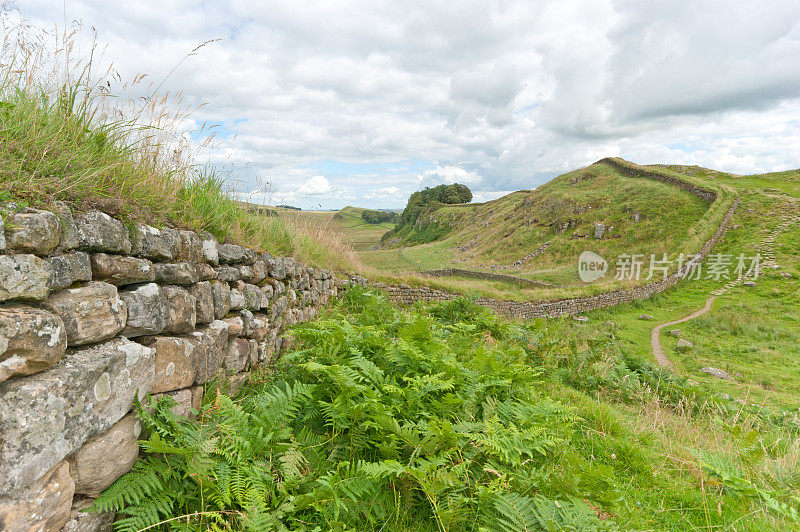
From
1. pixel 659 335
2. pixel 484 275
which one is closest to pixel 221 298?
pixel 659 335

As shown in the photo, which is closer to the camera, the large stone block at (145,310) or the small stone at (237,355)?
the large stone block at (145,310)

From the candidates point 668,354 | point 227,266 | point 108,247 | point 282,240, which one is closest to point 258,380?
point 227,266

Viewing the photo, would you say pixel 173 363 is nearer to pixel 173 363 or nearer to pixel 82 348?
pixel 173 363

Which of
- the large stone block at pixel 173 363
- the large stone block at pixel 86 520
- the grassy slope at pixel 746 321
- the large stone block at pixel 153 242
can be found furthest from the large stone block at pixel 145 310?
the grassy slope at pixel 746 321

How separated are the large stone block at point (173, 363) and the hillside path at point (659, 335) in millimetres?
12871

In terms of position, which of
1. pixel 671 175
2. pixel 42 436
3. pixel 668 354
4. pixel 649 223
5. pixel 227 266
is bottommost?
pixel 668 354

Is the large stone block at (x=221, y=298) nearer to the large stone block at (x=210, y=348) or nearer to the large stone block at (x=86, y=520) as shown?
the large stone block at (x=210, y=348)

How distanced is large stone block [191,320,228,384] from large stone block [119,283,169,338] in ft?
1.43

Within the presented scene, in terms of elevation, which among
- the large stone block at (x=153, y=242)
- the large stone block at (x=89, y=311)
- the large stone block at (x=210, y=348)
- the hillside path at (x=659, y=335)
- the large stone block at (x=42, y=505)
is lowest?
the hillside path at (x=659, y=335)

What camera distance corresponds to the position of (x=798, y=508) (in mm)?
2797

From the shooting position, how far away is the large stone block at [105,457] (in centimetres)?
214

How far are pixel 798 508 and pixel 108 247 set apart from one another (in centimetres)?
535

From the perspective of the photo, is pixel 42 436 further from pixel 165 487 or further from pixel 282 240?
pixel 282 240

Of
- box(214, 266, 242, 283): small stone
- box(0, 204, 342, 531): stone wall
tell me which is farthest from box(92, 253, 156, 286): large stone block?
box(214, 266, 242, 283): small stone
